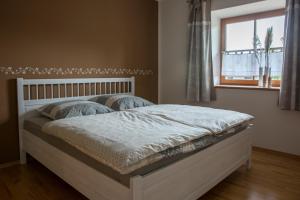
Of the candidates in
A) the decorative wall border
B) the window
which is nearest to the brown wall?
the decorative wall border

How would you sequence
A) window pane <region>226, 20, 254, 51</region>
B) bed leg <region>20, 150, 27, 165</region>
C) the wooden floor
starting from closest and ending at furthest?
1. the wooden floor
2. bed leg <region>20, 150, 27, 165</region>
3. window pane <region>226, 20, 254, 51</region>

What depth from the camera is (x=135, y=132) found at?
5.96 ft

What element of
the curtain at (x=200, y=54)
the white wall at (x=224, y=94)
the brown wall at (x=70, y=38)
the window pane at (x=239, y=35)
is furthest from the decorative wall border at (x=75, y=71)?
the window pane at (x=239, y=35)

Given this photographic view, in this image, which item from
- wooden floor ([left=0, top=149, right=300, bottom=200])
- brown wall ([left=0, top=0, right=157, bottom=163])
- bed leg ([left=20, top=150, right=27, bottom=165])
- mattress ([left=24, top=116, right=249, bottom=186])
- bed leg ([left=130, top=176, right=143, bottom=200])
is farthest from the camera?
bed leg ([left=20, top=150, right=27, bottom=165])

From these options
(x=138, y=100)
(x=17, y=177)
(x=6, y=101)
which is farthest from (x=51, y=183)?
(x=138, y=100)

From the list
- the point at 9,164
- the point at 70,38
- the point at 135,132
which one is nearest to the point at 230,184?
the point at 135,132

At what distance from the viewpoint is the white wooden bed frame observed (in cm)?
153

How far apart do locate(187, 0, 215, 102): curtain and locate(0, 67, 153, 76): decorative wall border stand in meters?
0.84

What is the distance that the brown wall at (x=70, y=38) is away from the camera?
2705 millimetres

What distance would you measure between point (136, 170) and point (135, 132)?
39cm

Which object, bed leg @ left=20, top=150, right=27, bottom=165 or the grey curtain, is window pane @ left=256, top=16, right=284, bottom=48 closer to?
the grey curtain

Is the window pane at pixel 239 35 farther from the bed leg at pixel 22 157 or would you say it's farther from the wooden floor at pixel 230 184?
the bed leg at pixel 22 157

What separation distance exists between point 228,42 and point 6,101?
3235mm

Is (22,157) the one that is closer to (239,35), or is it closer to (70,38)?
(70,38)
